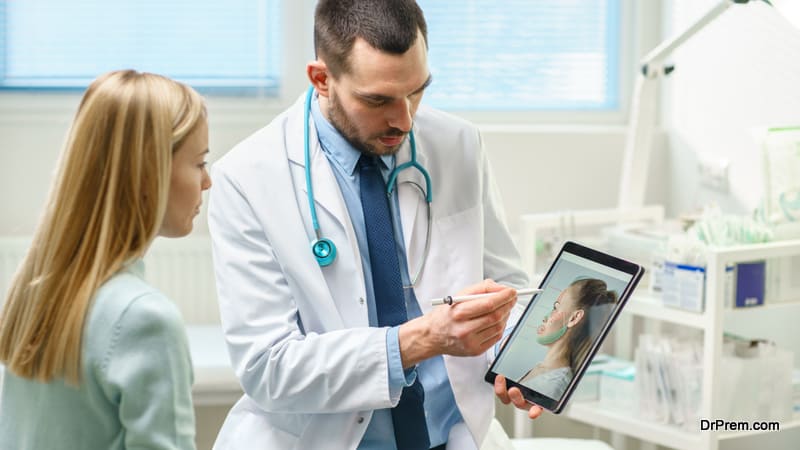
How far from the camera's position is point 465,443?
167 centimetres

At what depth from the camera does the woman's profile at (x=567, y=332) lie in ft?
5.26

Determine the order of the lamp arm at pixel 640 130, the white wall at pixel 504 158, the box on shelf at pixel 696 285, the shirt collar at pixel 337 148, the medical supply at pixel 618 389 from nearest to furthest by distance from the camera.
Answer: the shirt collar at pixel 337 148 → the box on shelf at pixel 696 285 → the medical supply at pixel 618 389 → the lamp arm at pixel 640 130 → the white wall at pixel 504 158

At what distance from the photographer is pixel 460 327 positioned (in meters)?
1.47

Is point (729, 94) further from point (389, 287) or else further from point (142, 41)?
point (142, 41)

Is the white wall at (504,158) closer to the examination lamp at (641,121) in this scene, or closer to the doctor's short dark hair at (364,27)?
the examination lamp at (641,121)

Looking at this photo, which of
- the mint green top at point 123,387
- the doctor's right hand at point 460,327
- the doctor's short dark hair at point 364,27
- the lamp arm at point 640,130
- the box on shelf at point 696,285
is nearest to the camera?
the mint green top at point 123,387

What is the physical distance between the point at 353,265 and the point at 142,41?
203 centimetres

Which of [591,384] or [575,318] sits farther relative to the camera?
[591,384]

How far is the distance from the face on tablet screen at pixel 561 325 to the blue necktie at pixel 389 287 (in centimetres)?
15

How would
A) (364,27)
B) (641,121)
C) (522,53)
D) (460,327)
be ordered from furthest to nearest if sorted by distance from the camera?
1. (522,53)
2. (641,121)
3. (364,27)
4. (460,327)

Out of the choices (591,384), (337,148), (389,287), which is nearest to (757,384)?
(591,384)

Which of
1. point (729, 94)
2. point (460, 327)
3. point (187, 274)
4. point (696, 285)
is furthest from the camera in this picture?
point (187, 274)

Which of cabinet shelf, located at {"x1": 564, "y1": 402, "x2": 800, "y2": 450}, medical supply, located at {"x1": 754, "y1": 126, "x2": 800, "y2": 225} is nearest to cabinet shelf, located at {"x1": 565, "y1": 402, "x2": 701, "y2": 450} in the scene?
cabinet shelf, located at {"x1": 564, "y1": 402, "x2": 800, "y2": 450}

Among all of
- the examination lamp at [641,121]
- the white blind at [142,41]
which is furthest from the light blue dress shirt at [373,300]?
the white blind at [142,41]
